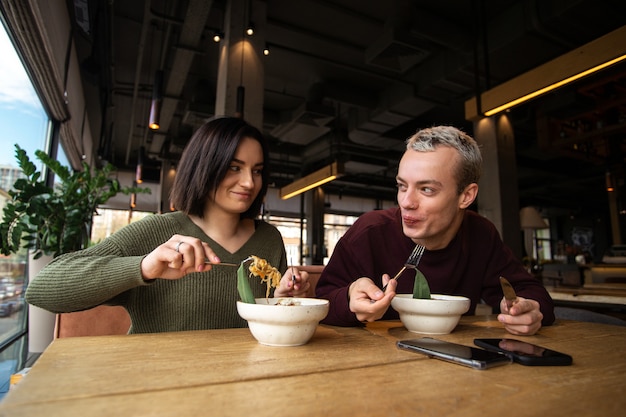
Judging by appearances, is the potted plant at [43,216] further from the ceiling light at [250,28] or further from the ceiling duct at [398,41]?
the ceiling duct at [398,41]

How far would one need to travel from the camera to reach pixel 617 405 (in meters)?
0.53

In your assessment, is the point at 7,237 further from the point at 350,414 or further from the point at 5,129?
the point at 350,414

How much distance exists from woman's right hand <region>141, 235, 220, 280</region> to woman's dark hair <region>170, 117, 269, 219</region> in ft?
1.34

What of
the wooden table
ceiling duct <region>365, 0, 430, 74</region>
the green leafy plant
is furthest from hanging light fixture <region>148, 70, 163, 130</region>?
the wooden table

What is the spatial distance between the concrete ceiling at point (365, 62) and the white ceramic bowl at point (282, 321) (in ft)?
10.7

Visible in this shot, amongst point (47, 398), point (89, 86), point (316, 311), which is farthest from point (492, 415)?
point (89, 86)

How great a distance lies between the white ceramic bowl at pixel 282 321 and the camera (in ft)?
2.61

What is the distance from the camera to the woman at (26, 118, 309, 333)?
3.28ft

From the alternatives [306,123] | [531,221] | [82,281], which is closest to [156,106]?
[82,281]

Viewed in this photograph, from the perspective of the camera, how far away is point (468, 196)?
1.41 m

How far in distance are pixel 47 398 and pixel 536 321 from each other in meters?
1.11

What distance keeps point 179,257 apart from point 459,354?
2.07ft

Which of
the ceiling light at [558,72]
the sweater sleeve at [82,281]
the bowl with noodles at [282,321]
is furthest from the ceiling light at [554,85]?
the sweater sleeve at [82,281]

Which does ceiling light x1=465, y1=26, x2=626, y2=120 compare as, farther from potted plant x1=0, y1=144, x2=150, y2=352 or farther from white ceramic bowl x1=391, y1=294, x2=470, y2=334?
potted plant x1=0, y1=144, x2=150, y2=352
